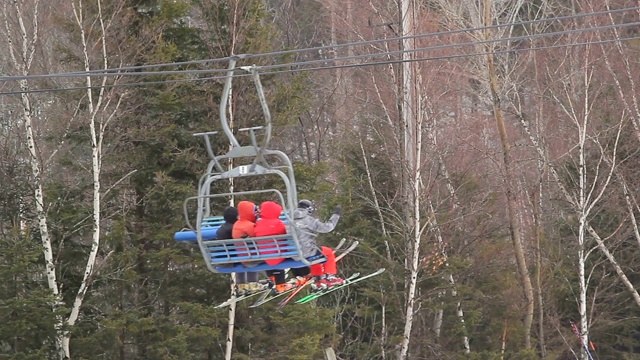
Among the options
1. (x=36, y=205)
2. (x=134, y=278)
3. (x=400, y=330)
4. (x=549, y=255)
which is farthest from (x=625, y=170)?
(x=36, y=205)

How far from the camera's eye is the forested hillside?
19.2 m

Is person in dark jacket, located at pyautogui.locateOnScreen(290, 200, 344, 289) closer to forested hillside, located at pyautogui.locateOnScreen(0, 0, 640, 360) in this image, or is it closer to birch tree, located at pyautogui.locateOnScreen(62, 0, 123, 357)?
forested hillside, located at pyautogui.locateOnScreen(0, 0, 640, 360)

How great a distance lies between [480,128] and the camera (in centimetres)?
2748

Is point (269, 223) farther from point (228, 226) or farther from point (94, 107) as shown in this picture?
point (94, 107)

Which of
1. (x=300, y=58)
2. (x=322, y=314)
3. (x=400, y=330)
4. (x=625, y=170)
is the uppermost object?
(x=300, y=58)

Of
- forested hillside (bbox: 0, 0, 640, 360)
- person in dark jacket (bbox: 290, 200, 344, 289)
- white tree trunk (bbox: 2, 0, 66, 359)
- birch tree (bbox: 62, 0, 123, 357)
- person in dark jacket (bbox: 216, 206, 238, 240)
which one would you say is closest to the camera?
person in dark jacket (bbox: 290, 200, 344, 289)

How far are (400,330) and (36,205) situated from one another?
9.58m

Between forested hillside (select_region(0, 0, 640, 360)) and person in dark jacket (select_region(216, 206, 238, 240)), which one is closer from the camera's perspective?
person in dark jacket (select_region(216, 206, 238, 240))

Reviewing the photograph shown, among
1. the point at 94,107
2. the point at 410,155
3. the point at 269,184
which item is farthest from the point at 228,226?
the point at 410,155

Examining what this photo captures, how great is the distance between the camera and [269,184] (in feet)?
67.0

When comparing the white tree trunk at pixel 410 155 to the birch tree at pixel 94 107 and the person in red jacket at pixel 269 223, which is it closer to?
the birch tree at pixel 94 107

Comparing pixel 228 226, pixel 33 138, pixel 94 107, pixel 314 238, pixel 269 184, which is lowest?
pixel 269 184

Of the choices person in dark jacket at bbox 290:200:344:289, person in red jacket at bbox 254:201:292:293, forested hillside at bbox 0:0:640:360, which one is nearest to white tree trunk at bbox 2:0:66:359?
forested hillside at bbox 0:0:640:360

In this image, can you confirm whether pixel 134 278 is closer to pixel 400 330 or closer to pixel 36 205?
pixel 36 205
